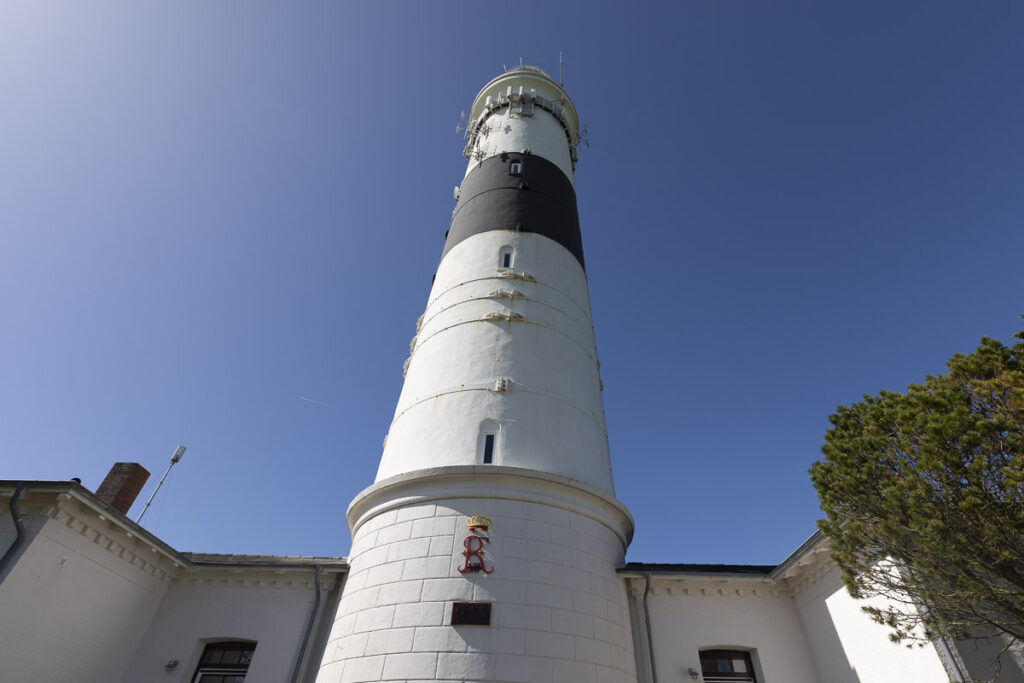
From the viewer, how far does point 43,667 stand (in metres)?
9.13

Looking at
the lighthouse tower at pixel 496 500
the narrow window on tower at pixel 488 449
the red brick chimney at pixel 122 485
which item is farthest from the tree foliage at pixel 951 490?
the red brick chimney at pixel 122 485

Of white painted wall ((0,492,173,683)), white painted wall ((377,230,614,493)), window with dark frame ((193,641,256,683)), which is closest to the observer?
white painted wall ((0,492,173,683))

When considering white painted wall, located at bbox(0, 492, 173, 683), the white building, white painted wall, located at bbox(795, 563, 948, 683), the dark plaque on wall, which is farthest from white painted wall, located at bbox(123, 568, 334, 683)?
white painted wall, located at bbox(795, 563, 948, 683)

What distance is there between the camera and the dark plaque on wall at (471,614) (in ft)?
26.7

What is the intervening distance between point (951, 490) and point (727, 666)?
22.1 feet

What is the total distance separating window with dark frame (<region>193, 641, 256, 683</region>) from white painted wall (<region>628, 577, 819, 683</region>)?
25.9ft

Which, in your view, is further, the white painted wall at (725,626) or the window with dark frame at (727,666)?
the window with dark frame at (727,666)

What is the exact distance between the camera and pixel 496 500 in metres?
9.55

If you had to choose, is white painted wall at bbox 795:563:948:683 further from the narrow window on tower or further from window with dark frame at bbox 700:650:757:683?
the narrow window on tower

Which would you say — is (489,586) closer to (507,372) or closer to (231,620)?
(507,372)

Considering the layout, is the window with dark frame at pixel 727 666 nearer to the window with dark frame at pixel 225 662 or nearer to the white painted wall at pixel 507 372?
the white painted wall at pixel 507 372

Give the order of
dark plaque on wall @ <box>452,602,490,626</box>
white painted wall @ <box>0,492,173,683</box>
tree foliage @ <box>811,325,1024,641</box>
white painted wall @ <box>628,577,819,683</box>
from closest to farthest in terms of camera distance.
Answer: tree foliage @ <box>811,325,1024,641</box> < dark plaque on wall @ <box>452,602,490,626</box> < white painted wall @ <box>0,492,173,683</box> < white painted wall @ <box>628,577,819,683</box>

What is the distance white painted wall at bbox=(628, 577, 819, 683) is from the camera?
1017 cm

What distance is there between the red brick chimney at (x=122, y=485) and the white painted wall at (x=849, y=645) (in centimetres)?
1514
